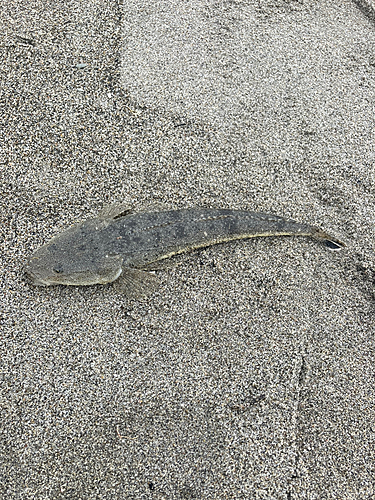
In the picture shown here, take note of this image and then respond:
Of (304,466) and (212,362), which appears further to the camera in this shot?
(212,362)

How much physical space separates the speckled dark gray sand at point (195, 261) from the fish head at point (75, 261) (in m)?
0.13

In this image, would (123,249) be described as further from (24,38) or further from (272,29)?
(272,29)

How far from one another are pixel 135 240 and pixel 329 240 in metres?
1.70

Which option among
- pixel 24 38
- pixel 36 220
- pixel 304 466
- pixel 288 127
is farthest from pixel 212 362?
pixel 24 38

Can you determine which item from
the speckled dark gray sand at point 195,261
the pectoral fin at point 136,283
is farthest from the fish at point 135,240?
the speckled dark gray sand at point 195,261

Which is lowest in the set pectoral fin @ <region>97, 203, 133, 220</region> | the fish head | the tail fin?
the fish head

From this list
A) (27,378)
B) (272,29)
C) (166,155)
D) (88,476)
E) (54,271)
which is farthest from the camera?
(272,29)

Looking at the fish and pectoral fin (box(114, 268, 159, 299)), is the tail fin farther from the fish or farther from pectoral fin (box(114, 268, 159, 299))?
pectoral fin (box(114, 268, 159, 299))

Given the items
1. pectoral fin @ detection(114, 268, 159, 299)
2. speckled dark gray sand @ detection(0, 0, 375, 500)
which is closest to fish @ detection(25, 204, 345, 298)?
pectoral fin @ detection(114, 268, 159, 299)

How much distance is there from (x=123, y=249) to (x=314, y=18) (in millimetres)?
3577

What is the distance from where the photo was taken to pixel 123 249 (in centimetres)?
335

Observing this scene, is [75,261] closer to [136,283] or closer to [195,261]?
[136,283]

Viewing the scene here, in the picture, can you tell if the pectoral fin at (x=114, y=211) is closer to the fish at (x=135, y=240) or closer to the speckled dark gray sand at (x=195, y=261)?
the fish at (x=135, y=240)

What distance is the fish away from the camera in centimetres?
324
